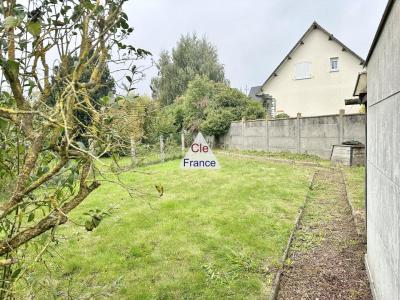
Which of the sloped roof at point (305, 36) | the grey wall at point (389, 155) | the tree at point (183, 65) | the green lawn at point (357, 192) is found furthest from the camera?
the tree at point (183, 65)

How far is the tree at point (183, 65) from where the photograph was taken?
31347 mm

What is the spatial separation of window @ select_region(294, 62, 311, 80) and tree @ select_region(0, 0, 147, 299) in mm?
20844

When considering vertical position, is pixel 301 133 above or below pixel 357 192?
above

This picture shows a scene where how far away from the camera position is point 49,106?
1651mm

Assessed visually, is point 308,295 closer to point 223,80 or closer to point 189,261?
point 189,261

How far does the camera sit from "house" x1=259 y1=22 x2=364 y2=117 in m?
19.8

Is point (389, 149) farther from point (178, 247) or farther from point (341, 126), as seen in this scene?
point (341, 126)

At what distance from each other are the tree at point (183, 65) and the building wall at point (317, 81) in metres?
10.3

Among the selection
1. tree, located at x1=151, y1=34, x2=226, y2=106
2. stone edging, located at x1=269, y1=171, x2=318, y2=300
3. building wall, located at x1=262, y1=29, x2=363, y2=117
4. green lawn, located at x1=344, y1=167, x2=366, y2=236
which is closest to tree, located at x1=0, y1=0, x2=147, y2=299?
stone edging, located at x1=269, y1=171, x2=318, y2=300

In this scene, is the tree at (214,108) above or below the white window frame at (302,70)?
below

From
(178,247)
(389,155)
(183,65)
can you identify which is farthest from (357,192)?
(183,65)

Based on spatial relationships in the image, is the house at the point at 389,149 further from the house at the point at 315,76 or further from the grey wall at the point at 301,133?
the house at the point at 315,76

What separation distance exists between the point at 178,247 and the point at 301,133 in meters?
10.7

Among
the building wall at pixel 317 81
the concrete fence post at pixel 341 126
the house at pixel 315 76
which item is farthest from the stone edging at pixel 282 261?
the building wall at pixel 317 81
